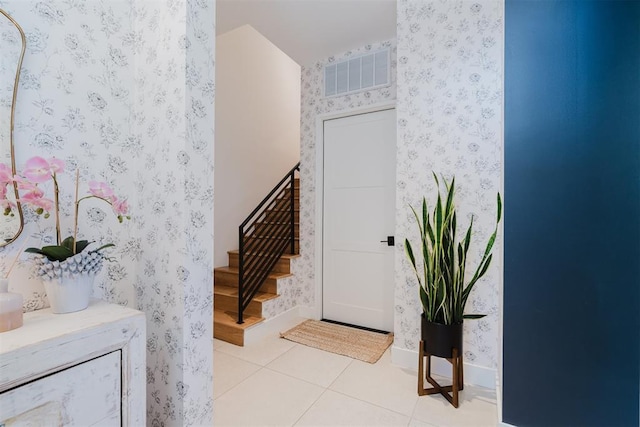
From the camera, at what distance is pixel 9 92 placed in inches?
38.7

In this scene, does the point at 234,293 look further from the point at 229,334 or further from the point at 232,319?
the point at 229,334

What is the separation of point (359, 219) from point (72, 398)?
8.21ft

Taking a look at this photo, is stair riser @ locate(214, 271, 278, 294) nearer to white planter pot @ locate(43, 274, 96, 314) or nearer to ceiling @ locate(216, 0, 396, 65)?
white planter pot @ locate(43, 274, 96, 314)

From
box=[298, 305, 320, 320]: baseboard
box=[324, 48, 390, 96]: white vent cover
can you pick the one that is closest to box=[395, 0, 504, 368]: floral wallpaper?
box=[324, 48, 390, 96]: white vent cover

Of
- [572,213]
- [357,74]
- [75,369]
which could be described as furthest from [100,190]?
[357,74]

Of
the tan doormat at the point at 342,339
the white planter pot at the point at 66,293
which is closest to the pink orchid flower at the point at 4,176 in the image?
the white planter pot at the point at 66,293

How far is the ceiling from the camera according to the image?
2312 mm

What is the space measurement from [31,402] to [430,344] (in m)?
1.85

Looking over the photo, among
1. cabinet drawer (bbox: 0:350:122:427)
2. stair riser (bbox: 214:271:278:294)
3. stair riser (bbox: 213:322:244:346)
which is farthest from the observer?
stair riser (bbox: 214:271:278:294)

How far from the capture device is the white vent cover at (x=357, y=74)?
9.07 feet

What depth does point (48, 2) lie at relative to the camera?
108cm

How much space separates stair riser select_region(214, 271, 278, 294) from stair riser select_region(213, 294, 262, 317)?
0.23 metres

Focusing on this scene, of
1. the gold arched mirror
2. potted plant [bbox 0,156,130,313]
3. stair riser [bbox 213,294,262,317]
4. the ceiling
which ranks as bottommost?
stair riser [bbox 213,294,262,317]

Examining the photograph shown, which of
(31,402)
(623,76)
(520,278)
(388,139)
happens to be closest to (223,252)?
(388,139)
